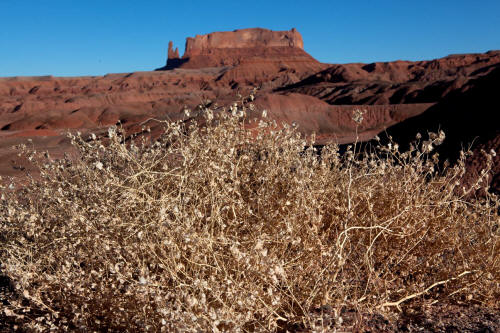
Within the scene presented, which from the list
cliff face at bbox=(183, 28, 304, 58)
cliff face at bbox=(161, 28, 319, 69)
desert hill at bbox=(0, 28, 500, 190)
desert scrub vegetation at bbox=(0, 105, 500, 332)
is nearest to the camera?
desert scrub vegetation at bbox=(0, 105, 500, 332)

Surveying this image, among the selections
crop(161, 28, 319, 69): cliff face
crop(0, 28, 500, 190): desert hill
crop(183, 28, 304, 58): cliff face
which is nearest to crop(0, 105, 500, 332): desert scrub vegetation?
crop(0, 28, 500, 190): desert hill

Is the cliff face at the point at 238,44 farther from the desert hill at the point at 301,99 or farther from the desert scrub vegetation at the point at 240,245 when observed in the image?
the desert scrub vegetation at the point at 240,245

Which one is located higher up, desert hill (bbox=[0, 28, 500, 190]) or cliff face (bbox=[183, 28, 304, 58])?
cliff face (bbox=[183, 28, 304, 58])

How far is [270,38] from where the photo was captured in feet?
391

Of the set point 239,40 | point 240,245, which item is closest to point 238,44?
point 239,40

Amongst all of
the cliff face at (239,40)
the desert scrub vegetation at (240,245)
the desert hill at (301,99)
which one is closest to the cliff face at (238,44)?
the cliff face at (239,40)

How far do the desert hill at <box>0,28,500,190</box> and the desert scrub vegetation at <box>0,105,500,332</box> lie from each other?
525mm

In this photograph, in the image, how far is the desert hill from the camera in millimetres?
13094

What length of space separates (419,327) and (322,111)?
2350cm

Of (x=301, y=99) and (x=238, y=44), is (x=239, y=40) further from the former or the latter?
(x=301, y=99)

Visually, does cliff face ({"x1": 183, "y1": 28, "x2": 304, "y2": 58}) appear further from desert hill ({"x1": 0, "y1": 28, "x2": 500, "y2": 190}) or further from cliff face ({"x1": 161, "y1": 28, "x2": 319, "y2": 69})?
desert hill ({"x1": 0, "y1": 28, "x2": 500, "y2": 190})

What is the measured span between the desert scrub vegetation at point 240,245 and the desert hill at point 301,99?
52 centimetres

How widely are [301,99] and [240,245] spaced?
80.2 feet

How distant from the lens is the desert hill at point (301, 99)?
13.1m
